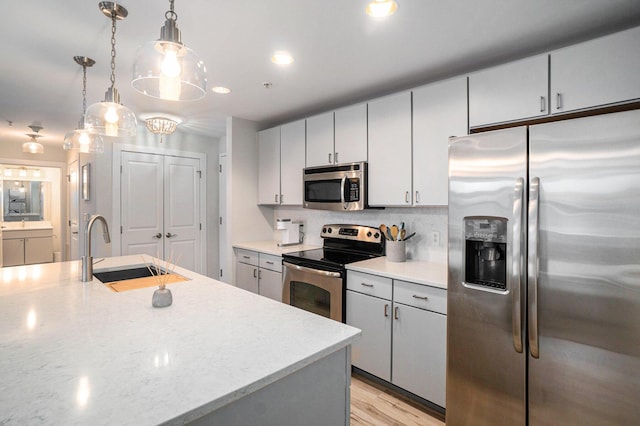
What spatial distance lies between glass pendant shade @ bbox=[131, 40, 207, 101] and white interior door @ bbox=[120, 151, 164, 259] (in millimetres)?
3470

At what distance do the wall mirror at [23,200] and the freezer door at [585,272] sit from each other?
9.07m

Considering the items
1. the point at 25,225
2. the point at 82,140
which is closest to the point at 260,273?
the point at 82,140

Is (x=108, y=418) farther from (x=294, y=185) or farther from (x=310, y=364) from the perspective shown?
(x=294, y=185)

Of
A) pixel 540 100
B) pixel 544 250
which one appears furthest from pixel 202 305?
pixel 540 100

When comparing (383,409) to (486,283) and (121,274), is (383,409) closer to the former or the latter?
(486,283)

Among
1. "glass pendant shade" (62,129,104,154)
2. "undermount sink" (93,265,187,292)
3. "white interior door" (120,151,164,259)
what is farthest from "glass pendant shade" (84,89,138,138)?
"white interior door" (120,151,164,259)

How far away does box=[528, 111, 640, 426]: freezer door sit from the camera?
1343 millimetres

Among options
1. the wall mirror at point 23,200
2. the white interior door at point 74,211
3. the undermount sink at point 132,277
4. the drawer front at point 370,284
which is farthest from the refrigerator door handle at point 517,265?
the wall mirror at point 23,200

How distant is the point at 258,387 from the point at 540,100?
6.77 ft

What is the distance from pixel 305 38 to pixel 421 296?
1745 mm

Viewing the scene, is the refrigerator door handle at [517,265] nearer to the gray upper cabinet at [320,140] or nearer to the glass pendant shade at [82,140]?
the gray upper cabinet at [320,140]

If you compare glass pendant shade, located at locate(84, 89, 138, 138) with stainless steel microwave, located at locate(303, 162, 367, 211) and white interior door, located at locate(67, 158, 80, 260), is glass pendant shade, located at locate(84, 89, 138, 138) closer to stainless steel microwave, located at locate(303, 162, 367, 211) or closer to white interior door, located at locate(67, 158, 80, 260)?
stainless steel microwave, located at locate(303, 162, 367, 211)

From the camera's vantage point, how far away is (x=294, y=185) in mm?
3502

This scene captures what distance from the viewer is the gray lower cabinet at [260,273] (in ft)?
10.5
